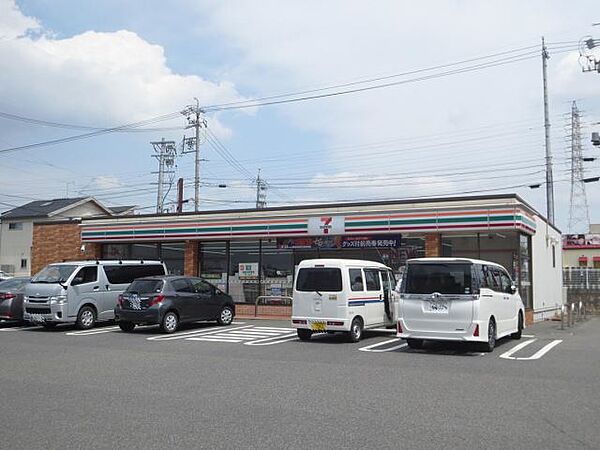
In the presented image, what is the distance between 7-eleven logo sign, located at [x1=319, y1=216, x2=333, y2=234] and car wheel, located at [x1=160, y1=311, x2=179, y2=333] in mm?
7294

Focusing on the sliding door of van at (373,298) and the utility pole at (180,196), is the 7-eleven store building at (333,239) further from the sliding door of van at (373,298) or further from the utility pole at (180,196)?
the utility pole at (180,196)

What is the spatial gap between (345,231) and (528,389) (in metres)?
13.9

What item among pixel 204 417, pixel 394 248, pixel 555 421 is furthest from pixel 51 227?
pixel 555 421

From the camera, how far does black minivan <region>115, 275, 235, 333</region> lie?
17.1 meters

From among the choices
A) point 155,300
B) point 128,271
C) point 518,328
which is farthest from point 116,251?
point 518,328

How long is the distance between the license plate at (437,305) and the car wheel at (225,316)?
8209 millimetres

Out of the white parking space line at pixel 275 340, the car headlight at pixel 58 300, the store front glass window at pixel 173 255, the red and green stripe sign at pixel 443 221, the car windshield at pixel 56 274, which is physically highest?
the red and green stripe sign at pixel 443 221

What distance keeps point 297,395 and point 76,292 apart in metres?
11.9

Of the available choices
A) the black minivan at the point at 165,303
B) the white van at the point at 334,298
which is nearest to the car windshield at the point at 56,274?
the black minivan at the point at 165,303

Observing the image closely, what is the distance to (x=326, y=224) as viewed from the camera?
74.9ft

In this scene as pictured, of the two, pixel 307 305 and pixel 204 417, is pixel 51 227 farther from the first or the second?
pixel 204 417

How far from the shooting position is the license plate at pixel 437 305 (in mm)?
13078

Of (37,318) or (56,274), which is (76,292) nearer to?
(56,274)

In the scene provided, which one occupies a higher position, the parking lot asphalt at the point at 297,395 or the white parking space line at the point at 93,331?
the white parking space line at the point at 93,331
